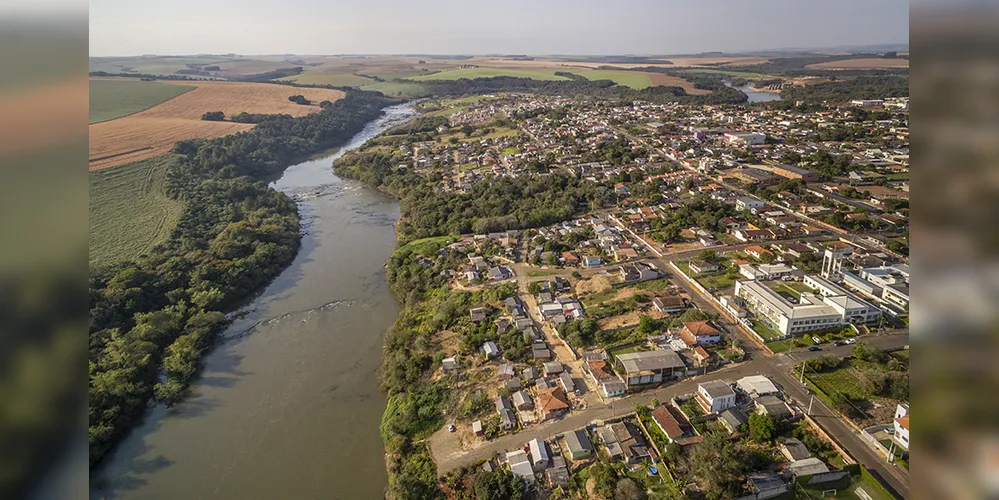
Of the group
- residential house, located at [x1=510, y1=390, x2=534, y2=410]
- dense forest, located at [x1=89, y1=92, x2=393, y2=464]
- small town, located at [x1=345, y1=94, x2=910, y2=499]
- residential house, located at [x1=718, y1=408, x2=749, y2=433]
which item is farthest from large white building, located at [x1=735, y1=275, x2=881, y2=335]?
dense forest, located at [x1=89, y1=92, x2=393, y2=464]

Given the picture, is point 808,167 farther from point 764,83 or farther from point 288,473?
point 764,83

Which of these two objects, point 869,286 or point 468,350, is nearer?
point 468,350

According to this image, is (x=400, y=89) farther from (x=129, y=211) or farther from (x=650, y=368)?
(x=650, y=368)

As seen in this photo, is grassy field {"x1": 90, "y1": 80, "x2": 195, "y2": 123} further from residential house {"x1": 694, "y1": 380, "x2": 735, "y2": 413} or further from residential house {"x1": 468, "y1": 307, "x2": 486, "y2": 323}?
residential house {"x1": 694, "y1": 380, "x2": 735, "y2": 413}

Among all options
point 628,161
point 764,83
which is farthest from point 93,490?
point 764,83

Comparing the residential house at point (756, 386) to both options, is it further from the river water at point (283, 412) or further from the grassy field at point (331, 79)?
the grassy field at point (331, 79)

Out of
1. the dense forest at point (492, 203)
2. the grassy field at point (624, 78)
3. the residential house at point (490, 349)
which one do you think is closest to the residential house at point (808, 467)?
the residential house at point (490, 349)

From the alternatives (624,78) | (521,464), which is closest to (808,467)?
(521,464)
